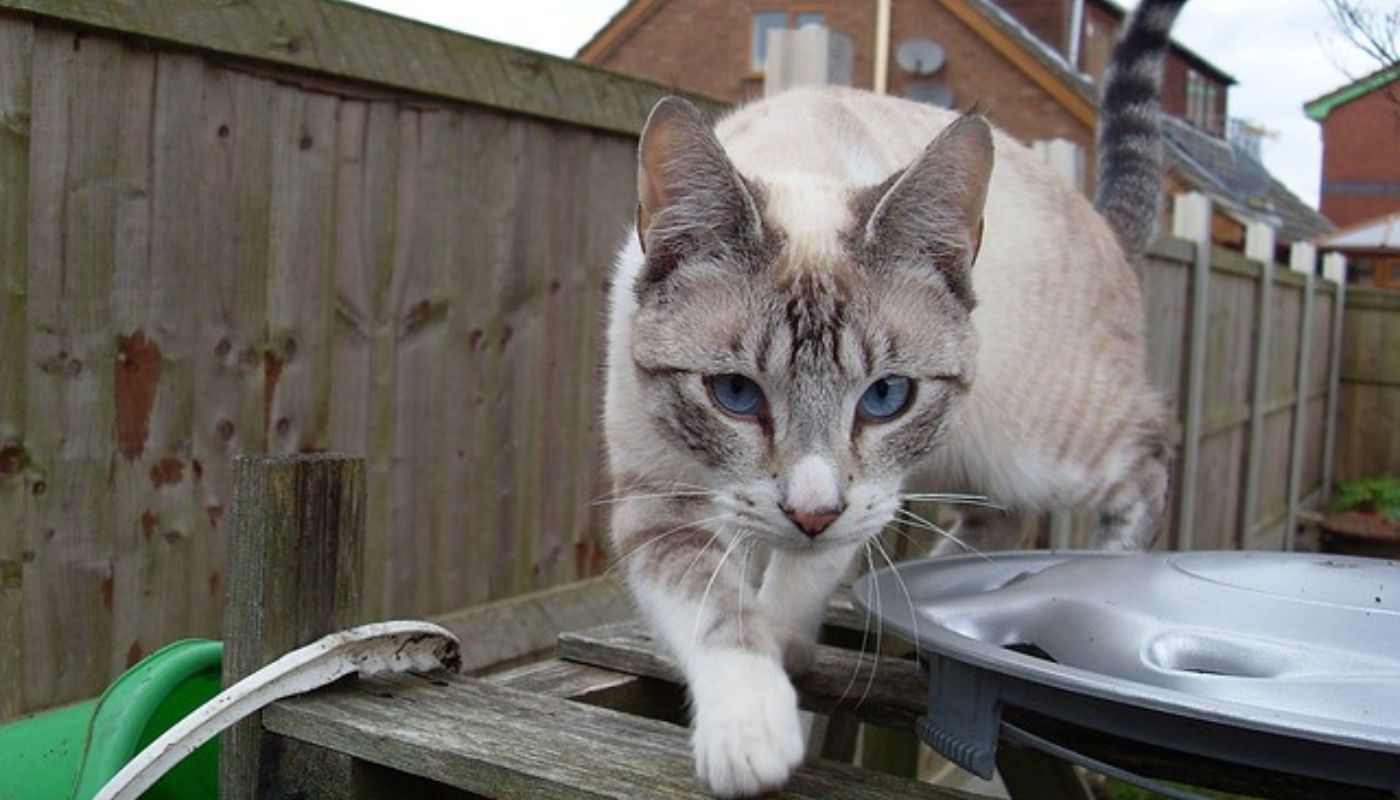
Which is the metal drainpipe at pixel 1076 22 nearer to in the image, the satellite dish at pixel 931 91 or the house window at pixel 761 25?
the satellite dish at pixel 931 91

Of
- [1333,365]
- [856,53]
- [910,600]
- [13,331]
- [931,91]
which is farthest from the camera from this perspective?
[931,91]

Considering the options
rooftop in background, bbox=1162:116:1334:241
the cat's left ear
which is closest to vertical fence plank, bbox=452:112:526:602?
the cat's left ear

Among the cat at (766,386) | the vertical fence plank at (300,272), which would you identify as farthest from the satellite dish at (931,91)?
the cat at (766,386)

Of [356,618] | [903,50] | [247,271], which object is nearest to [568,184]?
[247,271]

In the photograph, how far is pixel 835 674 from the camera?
6.50ft

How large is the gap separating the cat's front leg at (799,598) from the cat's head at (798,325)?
0.71 ft

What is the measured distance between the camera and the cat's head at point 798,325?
66.4 inches

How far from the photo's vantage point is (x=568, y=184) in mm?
3322

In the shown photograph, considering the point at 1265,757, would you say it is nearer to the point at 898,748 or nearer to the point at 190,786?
the point at 190,786

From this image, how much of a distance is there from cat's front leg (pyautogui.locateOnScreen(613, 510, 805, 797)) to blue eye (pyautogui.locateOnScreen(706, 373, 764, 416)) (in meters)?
0.16

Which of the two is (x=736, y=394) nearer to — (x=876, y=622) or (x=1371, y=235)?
(x=876, y=622)

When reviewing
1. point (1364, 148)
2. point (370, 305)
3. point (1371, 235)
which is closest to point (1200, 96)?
point (1371, 235)

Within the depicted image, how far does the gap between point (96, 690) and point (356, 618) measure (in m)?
1.12

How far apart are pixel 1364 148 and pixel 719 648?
2040mm
